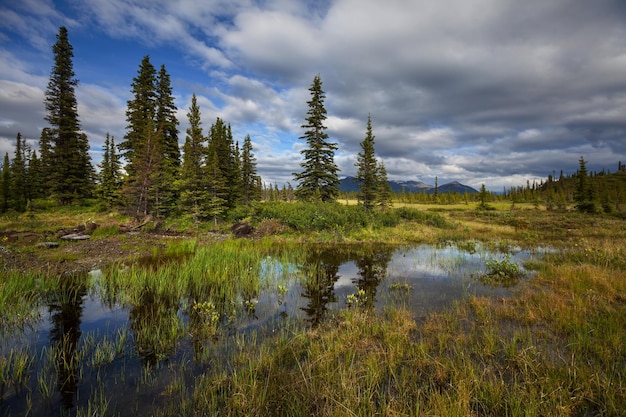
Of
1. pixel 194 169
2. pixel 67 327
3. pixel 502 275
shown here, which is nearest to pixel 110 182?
pixel 194 169

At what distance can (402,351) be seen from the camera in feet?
18.5

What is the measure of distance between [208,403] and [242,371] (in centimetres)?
75

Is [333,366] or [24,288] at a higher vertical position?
[24,288]

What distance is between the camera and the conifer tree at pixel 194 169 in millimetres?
25906

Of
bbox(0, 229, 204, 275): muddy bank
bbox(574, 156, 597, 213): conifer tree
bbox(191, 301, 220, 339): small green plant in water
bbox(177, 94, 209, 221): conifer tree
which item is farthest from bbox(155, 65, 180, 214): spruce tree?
bbox(574, 156, 597, 213): conifer tree

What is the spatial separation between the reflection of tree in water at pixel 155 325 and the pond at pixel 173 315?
3 cm

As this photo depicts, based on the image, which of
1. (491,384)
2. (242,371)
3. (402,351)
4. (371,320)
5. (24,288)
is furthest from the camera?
(24,288)

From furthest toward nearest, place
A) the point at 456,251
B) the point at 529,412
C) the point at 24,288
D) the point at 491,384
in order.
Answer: the point at 456,251 < the point at 24,288 < the point at 491,384 < the point at 529,412

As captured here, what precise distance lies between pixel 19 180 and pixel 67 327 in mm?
44558

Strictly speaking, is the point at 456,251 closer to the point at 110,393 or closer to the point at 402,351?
the point at 402,351

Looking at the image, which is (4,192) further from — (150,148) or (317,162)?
(317,162)

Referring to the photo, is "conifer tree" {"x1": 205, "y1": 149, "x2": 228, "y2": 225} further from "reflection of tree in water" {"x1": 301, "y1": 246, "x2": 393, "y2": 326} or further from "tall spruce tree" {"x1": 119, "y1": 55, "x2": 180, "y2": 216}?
"reflection of tree in water" {"x1": 301, "y1": 246, "x2": 393, "y2": 326}

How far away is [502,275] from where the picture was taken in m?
11.5

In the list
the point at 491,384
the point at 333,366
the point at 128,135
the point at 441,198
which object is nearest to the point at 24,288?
the point at 333,366
